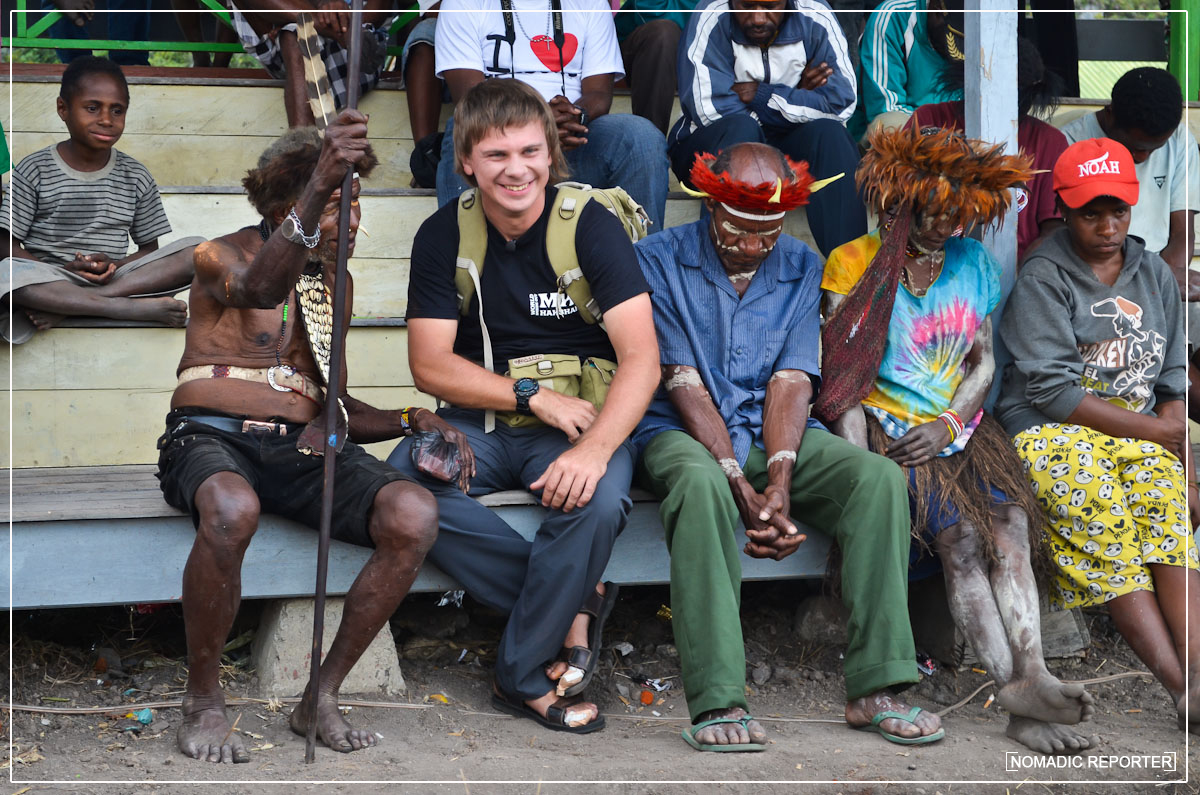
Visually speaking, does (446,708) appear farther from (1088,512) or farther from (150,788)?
(1088,512)

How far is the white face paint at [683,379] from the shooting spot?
3.79 metres

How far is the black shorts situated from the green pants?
0.81 meters

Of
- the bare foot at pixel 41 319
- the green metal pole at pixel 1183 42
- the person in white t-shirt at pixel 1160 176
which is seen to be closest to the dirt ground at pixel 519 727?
the bare foot at pixel 41 319

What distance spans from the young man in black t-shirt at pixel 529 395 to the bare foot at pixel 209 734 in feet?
2.48

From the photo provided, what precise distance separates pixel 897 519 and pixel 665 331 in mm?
947

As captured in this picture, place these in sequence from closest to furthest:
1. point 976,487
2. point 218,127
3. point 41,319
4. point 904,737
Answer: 1. point 904,737
2. point 976,487
3. point 41,319
4. point 218,127

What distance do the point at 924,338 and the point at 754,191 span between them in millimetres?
802

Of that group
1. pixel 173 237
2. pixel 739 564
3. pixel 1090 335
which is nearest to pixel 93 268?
pixel 173 237

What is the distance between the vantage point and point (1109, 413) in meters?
3.93

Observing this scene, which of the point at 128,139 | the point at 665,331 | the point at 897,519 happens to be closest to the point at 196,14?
the point at 128,139

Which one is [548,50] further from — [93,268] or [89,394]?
[89,394]

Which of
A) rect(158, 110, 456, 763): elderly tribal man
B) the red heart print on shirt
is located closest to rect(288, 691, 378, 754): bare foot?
rect(158, 110, 456, 763): elderly tribal man

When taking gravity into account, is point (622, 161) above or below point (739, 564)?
above

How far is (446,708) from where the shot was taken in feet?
11.9
